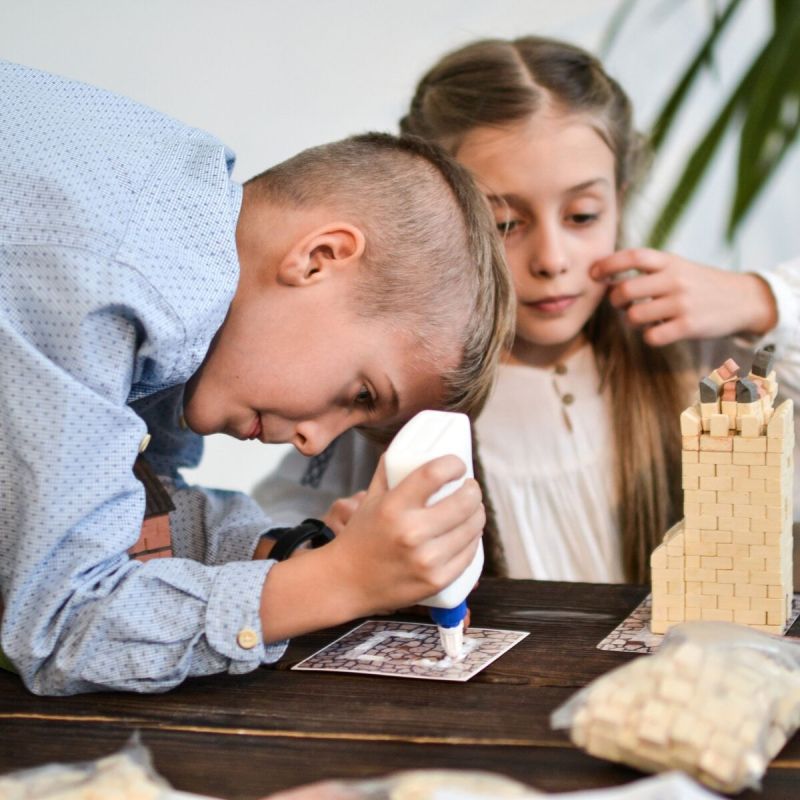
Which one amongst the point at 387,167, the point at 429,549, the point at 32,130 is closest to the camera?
the point at 429,549

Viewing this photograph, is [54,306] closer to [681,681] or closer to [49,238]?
[49,238]

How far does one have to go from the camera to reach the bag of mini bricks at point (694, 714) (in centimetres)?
58

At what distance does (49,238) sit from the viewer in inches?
33.1

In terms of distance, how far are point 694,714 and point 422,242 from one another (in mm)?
569

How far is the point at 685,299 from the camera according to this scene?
1.35m

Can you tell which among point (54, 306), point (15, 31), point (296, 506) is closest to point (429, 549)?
point (54, 306)

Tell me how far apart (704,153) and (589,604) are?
3.37 feet

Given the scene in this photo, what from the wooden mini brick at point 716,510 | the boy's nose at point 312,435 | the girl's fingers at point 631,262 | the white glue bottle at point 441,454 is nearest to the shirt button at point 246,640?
the white glue bottle at point 441,454

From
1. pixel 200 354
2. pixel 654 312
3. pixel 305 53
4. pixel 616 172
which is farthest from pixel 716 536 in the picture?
pixel 305 53

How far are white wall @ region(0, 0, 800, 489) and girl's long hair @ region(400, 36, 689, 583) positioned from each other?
0.84m

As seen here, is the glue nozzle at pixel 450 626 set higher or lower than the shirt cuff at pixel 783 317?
lower

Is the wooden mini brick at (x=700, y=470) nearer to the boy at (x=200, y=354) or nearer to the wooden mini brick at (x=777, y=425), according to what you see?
the wooden mini brick at (x=777, y=425)

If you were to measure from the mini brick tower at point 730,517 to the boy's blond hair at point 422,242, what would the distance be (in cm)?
26

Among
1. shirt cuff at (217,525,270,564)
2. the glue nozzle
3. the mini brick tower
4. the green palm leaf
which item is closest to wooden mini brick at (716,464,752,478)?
the mini brick tower
